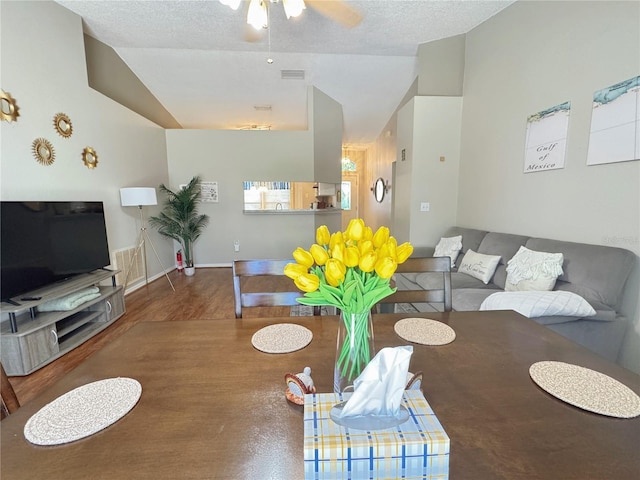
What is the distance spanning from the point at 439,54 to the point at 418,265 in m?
3.73

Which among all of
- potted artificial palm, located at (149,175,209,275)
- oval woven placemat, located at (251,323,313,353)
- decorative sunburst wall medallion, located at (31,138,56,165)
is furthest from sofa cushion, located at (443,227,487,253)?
decorative sunburst wall medallion, located at (31,138,56,165)

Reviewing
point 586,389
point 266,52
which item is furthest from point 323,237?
point 266,52

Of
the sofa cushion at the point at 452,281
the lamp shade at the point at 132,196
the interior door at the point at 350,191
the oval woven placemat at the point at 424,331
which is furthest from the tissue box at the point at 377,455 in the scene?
the interior door at the point at 350,191

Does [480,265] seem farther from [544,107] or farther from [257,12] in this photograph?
[257,12]

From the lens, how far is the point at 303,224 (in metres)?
5.45

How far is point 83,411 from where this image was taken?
2.07ft

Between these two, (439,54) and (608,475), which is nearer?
(608,475)

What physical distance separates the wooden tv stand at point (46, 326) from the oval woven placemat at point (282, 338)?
208cm

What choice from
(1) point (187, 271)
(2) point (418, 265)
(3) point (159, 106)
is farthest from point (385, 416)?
(3) point (159, 106)

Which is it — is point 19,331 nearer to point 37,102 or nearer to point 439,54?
point 37,102

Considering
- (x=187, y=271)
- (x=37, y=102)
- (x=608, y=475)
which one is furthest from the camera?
(x=187, y=271)

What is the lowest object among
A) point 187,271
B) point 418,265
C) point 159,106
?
point 187,271

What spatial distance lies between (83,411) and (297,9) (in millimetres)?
2544

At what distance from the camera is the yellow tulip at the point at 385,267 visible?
0.59 m
